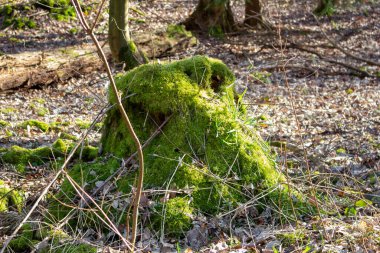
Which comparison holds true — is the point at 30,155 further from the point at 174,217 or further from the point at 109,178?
the point at 174,217

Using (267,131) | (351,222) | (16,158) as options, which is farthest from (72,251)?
(267,131)

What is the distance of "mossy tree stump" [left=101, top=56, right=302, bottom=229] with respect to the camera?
433cm

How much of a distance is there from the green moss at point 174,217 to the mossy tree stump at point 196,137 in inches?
4.2

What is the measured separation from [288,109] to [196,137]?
13.2 feet

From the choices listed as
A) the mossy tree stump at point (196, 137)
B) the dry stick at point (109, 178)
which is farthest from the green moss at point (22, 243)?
the mossy tree stump at point (196, 137)

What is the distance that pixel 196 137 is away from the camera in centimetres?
457

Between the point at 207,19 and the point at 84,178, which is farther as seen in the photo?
the point at 207,19

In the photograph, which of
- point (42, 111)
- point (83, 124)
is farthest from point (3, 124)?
point (83, 124)

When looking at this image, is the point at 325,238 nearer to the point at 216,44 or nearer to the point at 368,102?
the point at 368,102

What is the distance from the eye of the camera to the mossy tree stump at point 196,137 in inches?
170

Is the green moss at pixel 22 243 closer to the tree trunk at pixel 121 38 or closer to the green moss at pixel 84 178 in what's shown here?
the green moss at pixel 84 178

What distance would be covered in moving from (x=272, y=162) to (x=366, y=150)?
Result: 2.34m

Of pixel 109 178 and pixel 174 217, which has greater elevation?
pixel 109 178

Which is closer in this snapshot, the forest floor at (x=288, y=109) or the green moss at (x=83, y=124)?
the forest floor at (x=288, y=109)
